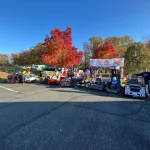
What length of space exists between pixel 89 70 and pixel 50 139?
14.8 m

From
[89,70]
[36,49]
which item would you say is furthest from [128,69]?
[36,49]

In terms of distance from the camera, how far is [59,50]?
2005cm

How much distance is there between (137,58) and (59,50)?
14.1 m

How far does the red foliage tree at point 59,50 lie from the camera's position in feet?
65.2

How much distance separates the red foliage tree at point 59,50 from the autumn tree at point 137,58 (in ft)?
34.9

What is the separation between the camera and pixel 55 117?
5.70 m

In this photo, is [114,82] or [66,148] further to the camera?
[114,82]

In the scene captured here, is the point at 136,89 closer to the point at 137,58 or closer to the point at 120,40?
the point at 137,58

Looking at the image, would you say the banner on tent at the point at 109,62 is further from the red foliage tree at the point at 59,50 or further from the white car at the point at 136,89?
the red foliage tree at the point at 59,50

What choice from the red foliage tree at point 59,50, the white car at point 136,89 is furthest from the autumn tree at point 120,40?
the white car at point 136,89

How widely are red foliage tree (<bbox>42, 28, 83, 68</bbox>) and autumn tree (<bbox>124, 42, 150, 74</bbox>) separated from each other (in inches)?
419

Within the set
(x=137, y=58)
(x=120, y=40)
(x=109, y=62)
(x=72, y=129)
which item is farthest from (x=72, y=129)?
(x=120, y=40)

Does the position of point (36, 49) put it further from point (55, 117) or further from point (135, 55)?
point (55, 117)

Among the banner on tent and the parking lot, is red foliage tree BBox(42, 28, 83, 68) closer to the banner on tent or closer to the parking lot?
the banner on tent
